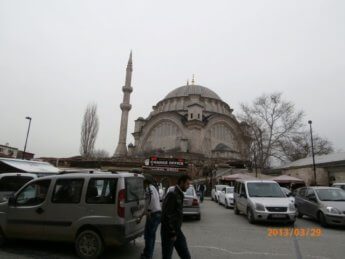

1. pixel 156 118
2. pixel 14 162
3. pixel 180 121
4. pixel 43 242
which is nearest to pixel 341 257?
pixel 43 242

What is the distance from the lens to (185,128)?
60.0m

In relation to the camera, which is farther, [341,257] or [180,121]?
[180,121]

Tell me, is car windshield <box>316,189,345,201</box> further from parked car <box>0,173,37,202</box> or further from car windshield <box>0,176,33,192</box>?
car windshield <box>0,176,33,192</box>

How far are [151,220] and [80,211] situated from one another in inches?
60.6

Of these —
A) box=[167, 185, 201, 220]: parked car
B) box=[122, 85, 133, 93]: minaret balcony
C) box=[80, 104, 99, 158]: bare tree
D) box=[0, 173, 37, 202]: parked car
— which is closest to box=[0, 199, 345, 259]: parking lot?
A: box=[167, 185, 201, 220]: parked car

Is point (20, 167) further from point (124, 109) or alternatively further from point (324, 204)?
point (124, 109)

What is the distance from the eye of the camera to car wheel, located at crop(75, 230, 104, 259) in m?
5.82

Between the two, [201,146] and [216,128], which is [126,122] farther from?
[216,128]

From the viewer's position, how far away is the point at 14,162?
12.8 m

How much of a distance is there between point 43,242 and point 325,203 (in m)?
9.85

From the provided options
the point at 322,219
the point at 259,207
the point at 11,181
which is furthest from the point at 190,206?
the point at 11,181

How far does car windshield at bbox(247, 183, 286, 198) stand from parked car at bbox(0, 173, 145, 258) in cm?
647

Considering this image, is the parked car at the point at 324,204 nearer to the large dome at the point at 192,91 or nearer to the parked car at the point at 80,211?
the parked car at the point at 80,211
